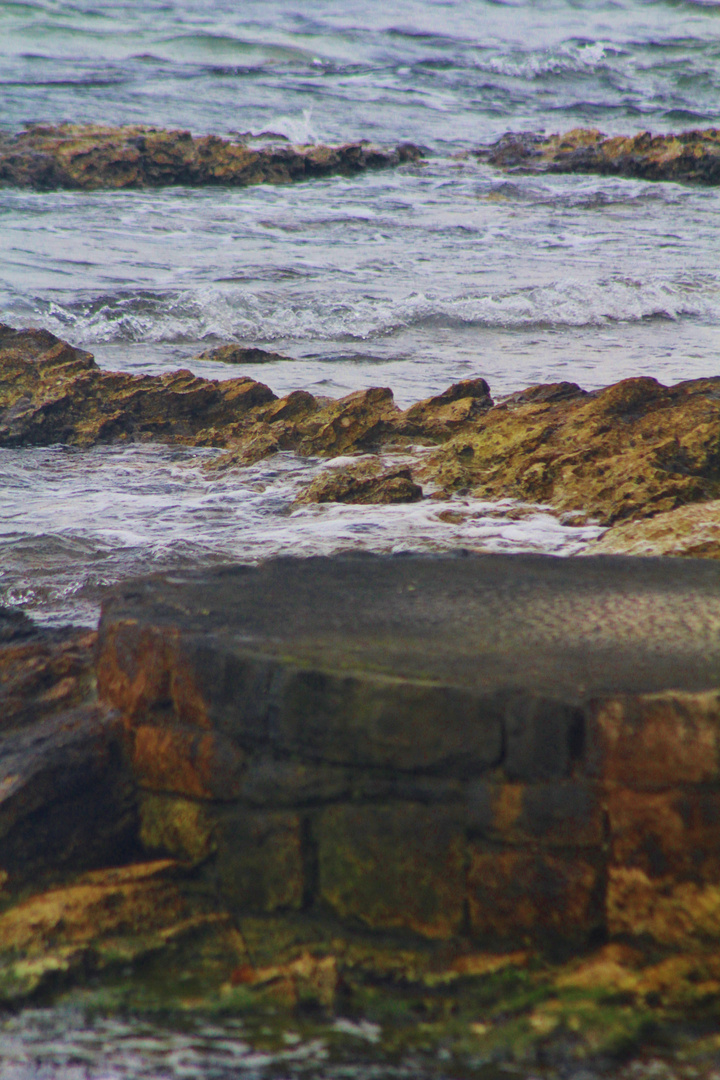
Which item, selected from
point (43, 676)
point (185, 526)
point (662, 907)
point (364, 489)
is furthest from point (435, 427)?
point (662, 907)

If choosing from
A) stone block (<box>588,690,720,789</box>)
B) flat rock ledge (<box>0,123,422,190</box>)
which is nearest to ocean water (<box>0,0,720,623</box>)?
flat rock ledge (<box>0,123,422,190</box>)

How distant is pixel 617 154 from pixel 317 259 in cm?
796

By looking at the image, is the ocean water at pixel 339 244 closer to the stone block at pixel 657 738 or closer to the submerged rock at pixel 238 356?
the submerged rock at pixel 238 356

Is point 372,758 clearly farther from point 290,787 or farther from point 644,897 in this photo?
point 644,897

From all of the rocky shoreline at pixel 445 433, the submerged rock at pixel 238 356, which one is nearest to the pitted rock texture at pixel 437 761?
the rocky shoreline at pixel 445 433

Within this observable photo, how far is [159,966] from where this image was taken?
5.44 ft

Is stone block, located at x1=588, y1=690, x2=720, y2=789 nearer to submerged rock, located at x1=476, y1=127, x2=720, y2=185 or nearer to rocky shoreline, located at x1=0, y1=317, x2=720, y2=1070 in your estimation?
rocky shoreline, located at x1=0, y1=317, x2=720, y2=1070

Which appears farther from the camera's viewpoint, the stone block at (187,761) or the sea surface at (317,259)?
the sea surface at (317,259)

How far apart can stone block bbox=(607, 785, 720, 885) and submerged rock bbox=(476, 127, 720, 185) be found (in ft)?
49.7

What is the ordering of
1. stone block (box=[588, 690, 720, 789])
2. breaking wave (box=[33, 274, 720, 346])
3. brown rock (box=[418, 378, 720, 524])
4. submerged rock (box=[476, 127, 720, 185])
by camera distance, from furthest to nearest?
1. submerged rock (box=[476, 127, 720, 185])
2. breaking wave (box=[33, 274, 720, 346])
3. brown rock (box=[418, 378, 720, 524])
4. stone block (box=[588, 690, 720, 789])

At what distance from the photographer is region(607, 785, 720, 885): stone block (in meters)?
1.53

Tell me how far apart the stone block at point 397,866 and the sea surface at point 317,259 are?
26 centimetres

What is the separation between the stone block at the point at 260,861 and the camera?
170 centimetres

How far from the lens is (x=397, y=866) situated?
5.37 ft
